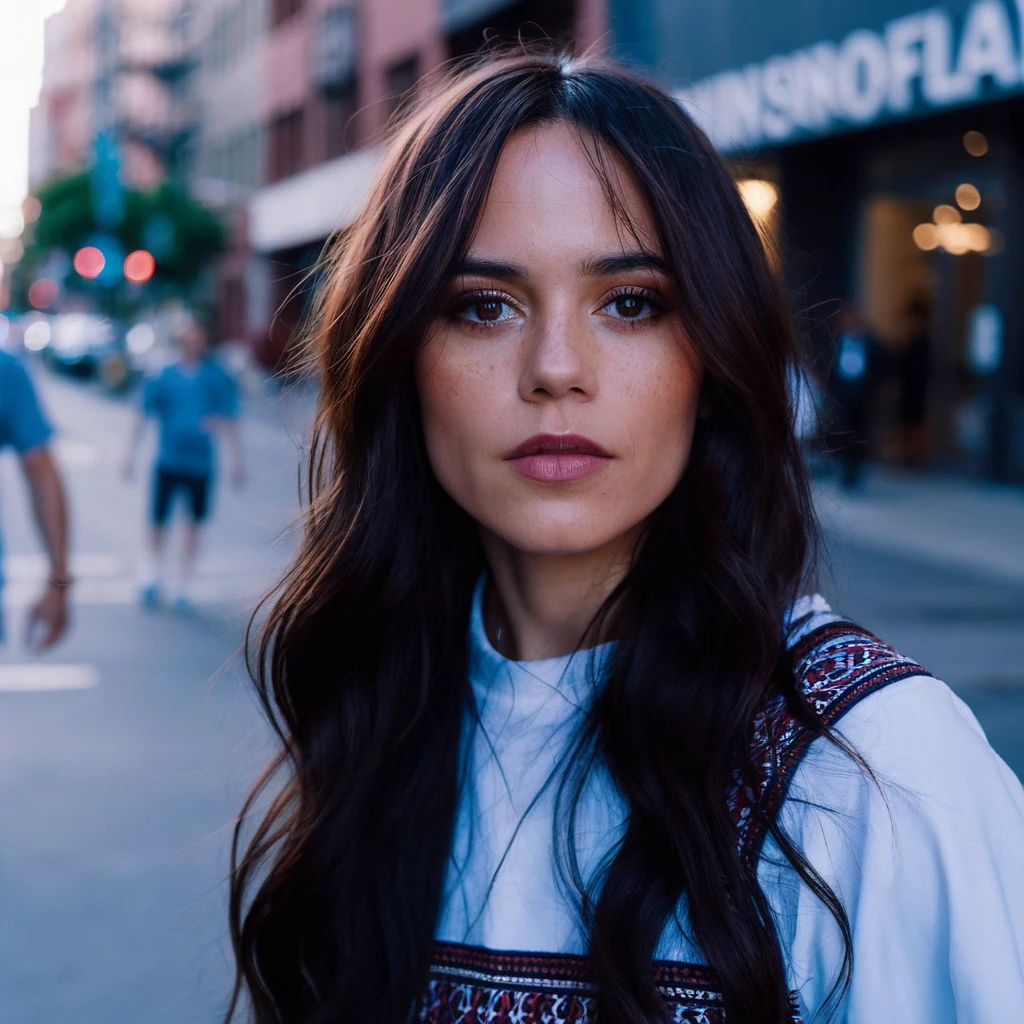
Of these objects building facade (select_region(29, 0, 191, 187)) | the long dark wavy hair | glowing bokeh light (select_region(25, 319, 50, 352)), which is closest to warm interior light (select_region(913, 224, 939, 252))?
the long dark wavy hair

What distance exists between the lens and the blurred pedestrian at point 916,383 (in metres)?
17.8

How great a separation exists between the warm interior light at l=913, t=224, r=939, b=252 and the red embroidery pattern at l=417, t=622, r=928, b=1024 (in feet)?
56.3

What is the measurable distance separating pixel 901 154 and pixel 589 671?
17583mm

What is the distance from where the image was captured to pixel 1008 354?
51.4ft

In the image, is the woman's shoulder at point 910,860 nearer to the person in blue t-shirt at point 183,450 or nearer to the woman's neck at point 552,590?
the woman's neck at point 552,590

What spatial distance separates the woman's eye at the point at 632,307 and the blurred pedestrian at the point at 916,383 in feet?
54.9

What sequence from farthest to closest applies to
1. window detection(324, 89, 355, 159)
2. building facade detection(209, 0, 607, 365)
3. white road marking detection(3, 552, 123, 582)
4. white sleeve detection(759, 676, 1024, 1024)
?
window detection(324, 89, 355, 159)
building facade detection(209, 0, 607, 365)
white road marking detection(3, 552, 123, 582)
white sleeve detection(759, 676, 1024, 1024)

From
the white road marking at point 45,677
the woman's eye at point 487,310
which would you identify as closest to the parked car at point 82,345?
the white road marking at point 45,677

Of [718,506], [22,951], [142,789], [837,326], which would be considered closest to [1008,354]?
[837,326]

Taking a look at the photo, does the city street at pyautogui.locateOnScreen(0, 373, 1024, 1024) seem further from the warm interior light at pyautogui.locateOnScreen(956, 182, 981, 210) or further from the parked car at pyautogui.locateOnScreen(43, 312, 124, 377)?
the parked car at pyautogui.locateOnScreen(43, 312, 124, 377)

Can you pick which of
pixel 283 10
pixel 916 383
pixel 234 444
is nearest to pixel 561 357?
pixel 234 444

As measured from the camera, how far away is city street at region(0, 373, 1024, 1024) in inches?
167

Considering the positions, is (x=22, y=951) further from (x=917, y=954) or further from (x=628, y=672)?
(x=917, y=954)

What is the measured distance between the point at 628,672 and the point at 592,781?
138 millimetres
